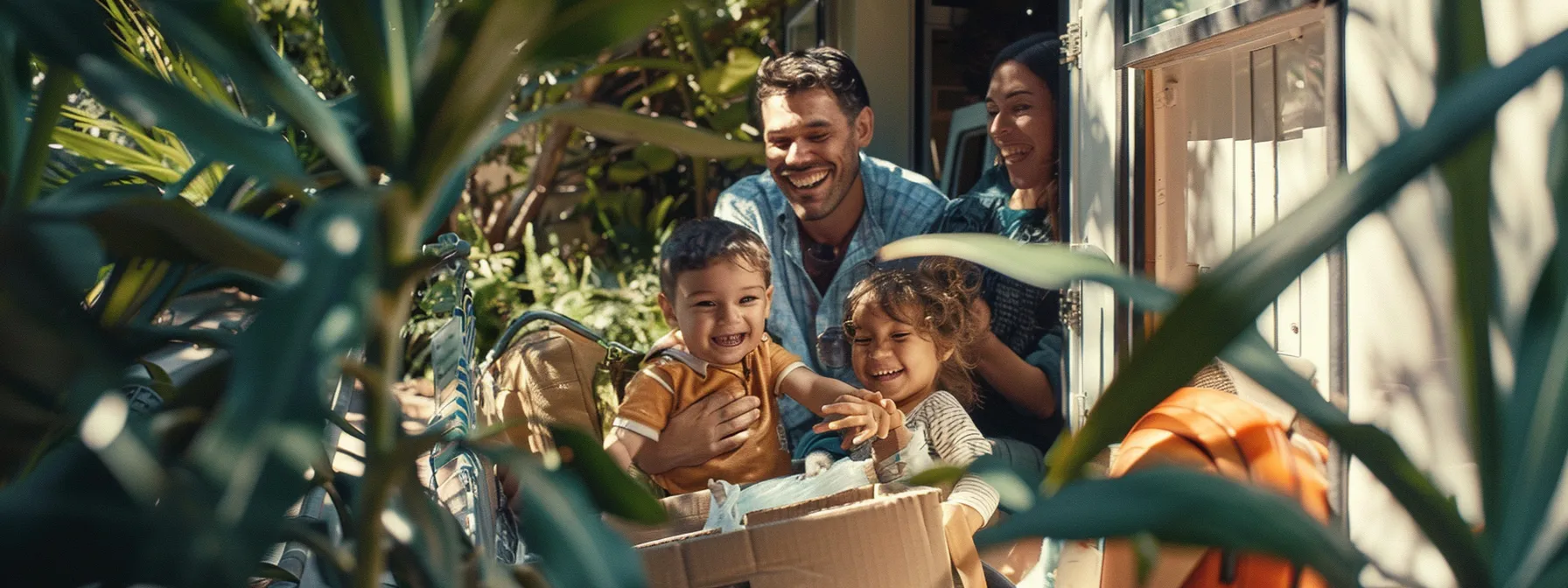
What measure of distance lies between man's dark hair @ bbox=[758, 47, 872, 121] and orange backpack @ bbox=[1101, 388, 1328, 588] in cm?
178

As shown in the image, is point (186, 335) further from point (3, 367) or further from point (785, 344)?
point (785, 344)

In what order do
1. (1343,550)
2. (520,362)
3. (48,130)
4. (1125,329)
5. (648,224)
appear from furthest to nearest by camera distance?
(648,224)
(520,362)
(1125,329)
(48,130)
(1343,550)

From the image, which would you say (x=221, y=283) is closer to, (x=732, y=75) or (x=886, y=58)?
(x=886, y=58)

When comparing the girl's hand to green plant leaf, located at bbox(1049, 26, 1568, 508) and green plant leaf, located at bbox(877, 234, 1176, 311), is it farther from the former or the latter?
green plant leaf, located at bbox(1049, 26, 1568, 508)

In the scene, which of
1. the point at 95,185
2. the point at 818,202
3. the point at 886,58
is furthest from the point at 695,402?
the point at 886,58

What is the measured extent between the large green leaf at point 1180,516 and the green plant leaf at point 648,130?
1.26ft

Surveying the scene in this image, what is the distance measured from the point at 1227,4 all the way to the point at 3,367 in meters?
1.96

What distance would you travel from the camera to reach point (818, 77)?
3.19 m

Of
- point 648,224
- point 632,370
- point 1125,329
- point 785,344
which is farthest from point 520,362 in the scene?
point 648,224

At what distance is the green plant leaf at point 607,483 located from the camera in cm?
82

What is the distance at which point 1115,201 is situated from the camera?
2641 mm

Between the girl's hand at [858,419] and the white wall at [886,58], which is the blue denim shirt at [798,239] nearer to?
the girl's hand at [858,419]

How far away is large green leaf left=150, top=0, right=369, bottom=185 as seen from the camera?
750 mm

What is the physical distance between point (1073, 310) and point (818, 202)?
2.67 ft
